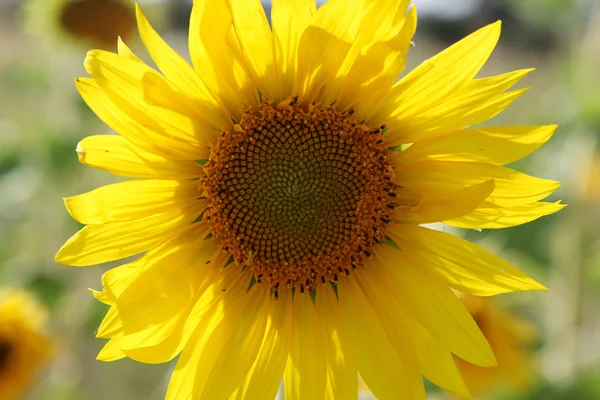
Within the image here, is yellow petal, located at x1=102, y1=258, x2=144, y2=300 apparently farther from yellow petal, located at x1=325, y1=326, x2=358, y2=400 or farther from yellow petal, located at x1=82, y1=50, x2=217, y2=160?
yellow petal, located at x1=325, y1=326, x2=358, y2=400

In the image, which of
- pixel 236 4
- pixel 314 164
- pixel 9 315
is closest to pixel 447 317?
pixel 314 164

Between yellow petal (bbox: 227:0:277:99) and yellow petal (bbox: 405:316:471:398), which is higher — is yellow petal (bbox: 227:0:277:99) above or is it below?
above

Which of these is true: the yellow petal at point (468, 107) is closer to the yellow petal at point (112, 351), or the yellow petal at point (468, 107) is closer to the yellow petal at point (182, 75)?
the yellow petal at point (182, 75)

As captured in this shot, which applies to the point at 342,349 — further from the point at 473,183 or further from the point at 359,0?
the point at 359,0

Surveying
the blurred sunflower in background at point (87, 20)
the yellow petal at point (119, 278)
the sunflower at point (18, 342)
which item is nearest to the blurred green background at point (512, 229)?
the blurred sunflower in background at point (87, 20)

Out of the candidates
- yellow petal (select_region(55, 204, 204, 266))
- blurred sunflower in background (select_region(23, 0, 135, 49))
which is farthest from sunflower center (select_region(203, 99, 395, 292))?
blurred sunflower in background (select_region(23, 0, 135, 49))

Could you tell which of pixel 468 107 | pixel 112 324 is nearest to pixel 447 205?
pixel 468 107

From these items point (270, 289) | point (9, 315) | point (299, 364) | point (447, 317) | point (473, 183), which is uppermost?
point (473, 183)
